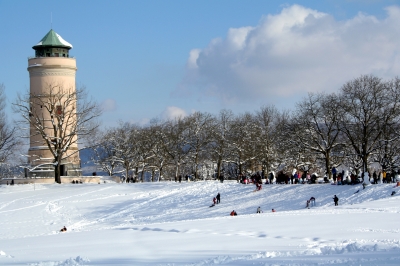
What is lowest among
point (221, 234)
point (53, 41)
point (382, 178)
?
point (221, 234)

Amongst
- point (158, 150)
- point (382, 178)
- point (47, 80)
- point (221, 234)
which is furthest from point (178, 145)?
point (221, 234)

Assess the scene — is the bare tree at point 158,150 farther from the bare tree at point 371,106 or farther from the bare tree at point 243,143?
the bare tree at point 371,106

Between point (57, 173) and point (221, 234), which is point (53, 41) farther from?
point (221, 234)

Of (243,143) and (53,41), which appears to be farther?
(243,143)

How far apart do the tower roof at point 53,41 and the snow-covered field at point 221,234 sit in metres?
20.7

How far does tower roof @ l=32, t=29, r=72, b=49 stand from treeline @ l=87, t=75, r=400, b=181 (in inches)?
360

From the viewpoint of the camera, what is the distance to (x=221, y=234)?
18.7 m

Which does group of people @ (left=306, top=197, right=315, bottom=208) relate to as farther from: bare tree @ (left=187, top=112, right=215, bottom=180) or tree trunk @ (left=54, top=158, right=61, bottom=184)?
bare tree @ (left=187, top=112, right=215, bottom=180)

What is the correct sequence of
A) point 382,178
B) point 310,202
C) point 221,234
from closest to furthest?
point 221,234 → point 310,202 → point 382,178

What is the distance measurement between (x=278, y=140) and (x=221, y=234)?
4402 cm

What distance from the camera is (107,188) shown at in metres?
47.6

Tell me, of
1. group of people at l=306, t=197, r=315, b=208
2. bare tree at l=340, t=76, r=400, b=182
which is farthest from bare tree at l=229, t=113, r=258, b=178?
group of people at l=306, t=197, r=315, b=208

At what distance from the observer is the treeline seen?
163 feet

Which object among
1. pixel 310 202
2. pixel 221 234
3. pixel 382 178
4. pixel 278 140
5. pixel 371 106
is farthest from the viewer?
pixel 278 140
